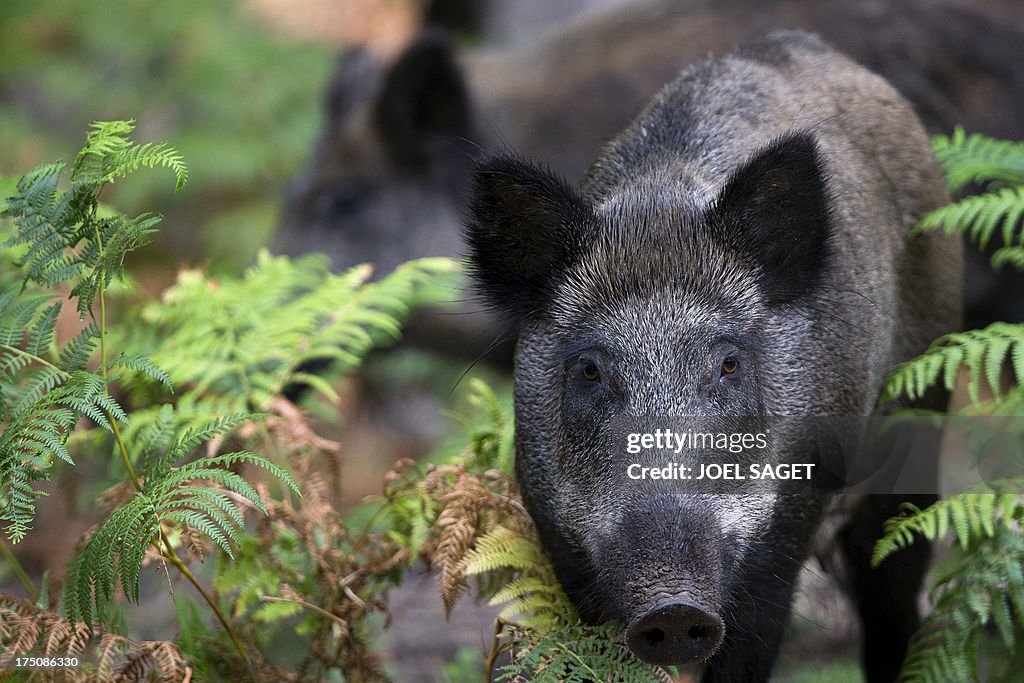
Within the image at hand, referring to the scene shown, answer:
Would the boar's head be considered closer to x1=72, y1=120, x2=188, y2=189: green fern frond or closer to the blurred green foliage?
x1=72, y1=120, x2=188, y2=189: green fern frond

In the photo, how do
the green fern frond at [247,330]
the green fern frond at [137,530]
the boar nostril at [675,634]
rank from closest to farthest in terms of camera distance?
the boar nostril at [675,634] < the green fern frond at [137,530] < the green fern frond at [247,330]

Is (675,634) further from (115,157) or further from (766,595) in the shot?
(115,157)

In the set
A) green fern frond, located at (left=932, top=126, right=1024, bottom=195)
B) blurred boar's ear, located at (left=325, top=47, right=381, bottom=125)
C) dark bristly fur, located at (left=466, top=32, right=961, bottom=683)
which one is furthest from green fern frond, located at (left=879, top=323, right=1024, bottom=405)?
blurred boar's ear, located at (left=325, top=47, right=381, bottom=125)

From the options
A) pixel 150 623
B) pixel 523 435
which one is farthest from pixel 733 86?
pixel 150 623

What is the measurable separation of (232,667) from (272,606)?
26 centimetres

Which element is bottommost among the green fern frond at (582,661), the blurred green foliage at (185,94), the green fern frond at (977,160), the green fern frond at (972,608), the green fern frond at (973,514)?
the green fern frond at (582,661)

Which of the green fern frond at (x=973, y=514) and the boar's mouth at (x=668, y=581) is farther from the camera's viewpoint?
the green fern frond at (x=973, y=514)

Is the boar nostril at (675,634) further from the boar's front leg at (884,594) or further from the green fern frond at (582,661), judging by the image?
the boar's front leg at (884,594)

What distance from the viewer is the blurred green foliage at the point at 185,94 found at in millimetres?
10938

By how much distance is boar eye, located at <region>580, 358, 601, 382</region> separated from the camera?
11.8 ft

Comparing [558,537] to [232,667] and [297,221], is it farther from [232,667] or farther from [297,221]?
[297,221]

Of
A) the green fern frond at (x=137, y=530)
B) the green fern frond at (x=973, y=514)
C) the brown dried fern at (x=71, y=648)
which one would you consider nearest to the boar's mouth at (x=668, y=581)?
the green fern frond at (x=973, y=514)

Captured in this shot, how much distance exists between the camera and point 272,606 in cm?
409

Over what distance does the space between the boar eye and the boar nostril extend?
0.86 m
